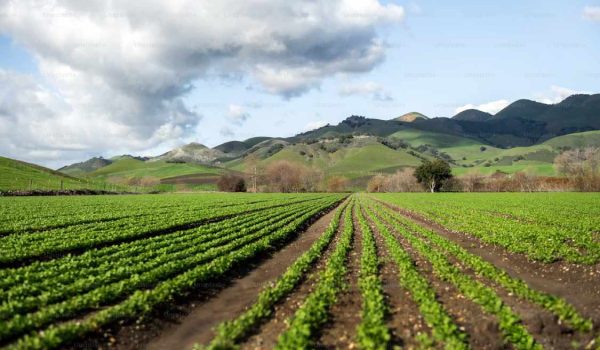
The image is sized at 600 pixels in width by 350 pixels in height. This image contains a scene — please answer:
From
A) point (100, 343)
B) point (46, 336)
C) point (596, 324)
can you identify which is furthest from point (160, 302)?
point (596, 324)

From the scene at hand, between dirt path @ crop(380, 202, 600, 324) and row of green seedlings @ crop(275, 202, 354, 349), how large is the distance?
737 cm

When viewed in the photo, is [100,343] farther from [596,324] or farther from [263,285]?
[596,324]

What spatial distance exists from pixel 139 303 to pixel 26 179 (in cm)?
11019

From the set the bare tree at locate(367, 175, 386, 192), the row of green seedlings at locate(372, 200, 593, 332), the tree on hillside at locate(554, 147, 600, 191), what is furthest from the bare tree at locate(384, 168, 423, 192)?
the row of green seedlings at locate(372, 200, 593, 332)

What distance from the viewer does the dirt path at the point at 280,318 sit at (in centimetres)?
931

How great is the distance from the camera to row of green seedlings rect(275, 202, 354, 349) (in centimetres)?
884

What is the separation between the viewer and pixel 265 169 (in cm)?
16325

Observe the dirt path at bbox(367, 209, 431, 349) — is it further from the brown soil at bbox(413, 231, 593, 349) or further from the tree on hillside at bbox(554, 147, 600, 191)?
the tree on hillside at bbox(554, 147, 600, 191)

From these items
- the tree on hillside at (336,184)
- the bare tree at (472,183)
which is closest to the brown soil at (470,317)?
the bare tree at (472,183)

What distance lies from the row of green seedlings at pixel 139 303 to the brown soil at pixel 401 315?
6.82m

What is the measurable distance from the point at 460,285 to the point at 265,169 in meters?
151

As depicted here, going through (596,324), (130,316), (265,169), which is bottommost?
(596,324)

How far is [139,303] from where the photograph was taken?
11.1 metres

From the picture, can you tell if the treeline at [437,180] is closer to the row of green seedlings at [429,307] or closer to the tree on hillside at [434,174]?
the tree on hillside at [434,174]
